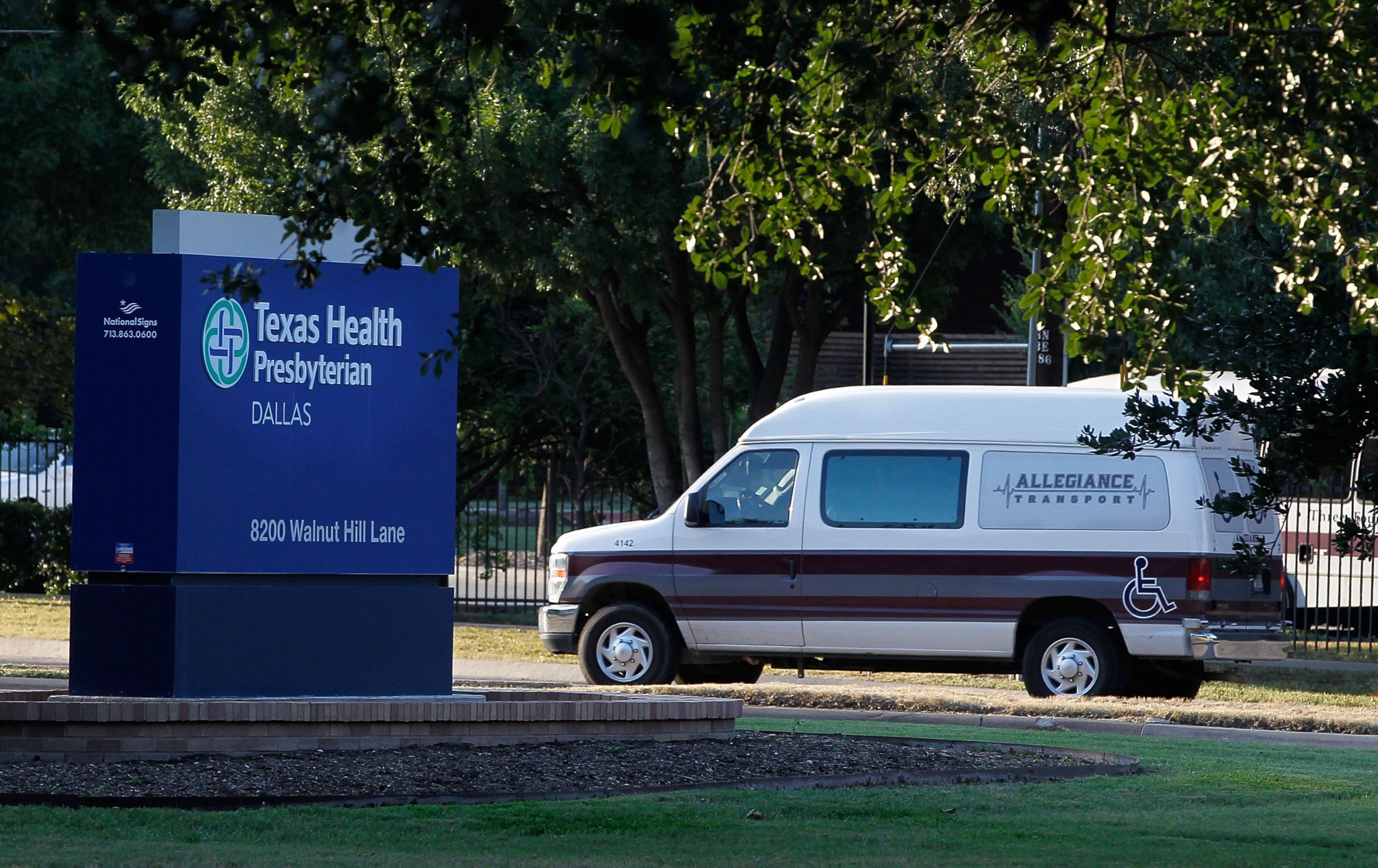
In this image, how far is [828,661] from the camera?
14680mm

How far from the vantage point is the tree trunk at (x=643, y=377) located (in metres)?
20.0

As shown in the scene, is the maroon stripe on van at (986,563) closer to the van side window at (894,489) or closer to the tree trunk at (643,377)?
the van side window at (894,489)

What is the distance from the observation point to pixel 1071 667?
13.9m

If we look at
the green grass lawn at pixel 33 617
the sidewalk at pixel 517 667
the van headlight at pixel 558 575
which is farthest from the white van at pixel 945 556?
the green grass lawn at pixel 33 617

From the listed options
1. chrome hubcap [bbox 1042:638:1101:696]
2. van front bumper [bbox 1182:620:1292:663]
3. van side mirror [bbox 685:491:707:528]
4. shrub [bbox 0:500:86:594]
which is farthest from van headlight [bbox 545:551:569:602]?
shrub [bbox 0:500:86:594]

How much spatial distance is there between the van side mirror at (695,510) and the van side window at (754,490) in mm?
52

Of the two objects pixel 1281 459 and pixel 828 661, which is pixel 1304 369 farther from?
pixel 828 661

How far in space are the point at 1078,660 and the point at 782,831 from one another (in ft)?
24.6

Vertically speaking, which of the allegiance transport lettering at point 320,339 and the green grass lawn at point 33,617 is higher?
the allegiance transport lettering at point 320,339

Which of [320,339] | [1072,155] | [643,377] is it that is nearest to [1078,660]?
[1072,155]

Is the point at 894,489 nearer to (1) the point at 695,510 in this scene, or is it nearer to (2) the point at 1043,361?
(1) the point at 695,510

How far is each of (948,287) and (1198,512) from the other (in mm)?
7566

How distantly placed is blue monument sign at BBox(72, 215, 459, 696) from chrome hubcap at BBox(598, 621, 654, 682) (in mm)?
5051

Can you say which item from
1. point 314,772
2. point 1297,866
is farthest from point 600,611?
point 1297,866
